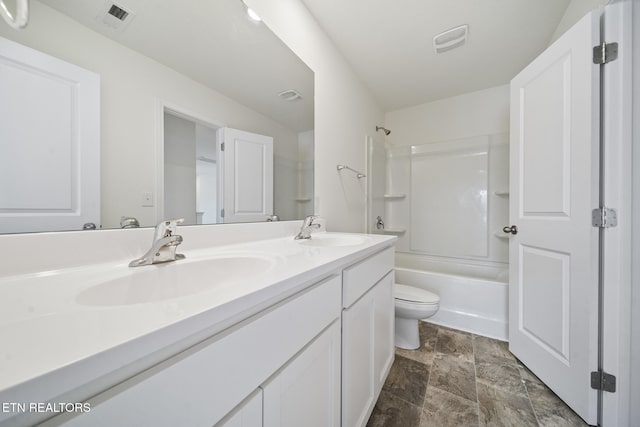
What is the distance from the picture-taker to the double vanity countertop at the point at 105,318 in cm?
21

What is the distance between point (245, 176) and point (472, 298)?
198cm

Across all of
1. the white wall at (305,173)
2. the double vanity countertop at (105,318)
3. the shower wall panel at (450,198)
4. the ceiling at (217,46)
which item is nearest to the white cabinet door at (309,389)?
the double vanity countertop at (105,318)

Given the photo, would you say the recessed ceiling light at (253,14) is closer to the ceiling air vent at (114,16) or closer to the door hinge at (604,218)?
the ceiling air vent at (114,16)

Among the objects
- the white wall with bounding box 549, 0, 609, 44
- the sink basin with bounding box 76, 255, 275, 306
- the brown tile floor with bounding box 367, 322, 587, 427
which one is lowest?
the brown tile floor with bounding box 367, 322, 587, 427

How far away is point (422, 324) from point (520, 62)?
2344mm

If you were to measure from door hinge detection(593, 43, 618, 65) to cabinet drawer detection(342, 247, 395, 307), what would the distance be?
4.10 ft

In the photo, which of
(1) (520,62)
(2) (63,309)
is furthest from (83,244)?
(1) (520,62)

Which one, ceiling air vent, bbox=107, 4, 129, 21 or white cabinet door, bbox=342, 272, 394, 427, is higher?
ceiling air vent, bbox=107, 4, 129, 21

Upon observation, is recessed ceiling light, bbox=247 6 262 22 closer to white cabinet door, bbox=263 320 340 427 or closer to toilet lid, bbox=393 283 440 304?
white cabinet door, bbox=263 320 340 427

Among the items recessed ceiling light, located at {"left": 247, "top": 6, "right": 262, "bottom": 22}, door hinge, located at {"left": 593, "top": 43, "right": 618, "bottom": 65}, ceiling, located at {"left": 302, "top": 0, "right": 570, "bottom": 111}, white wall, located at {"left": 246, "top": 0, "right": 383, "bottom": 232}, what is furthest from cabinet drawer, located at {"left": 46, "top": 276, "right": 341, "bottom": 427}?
ceiling, located at {"left": 302, "top": 0, "right": 570, "bottom": 111}

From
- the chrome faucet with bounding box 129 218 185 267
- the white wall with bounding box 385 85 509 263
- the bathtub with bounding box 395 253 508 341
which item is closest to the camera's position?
the chrome faucet with bounding box 129 218 185 267

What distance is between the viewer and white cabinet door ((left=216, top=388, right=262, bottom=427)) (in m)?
0.37

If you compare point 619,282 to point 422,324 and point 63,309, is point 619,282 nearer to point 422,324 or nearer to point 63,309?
point 422,324

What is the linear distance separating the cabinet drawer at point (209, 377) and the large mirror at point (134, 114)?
0.54 meters
